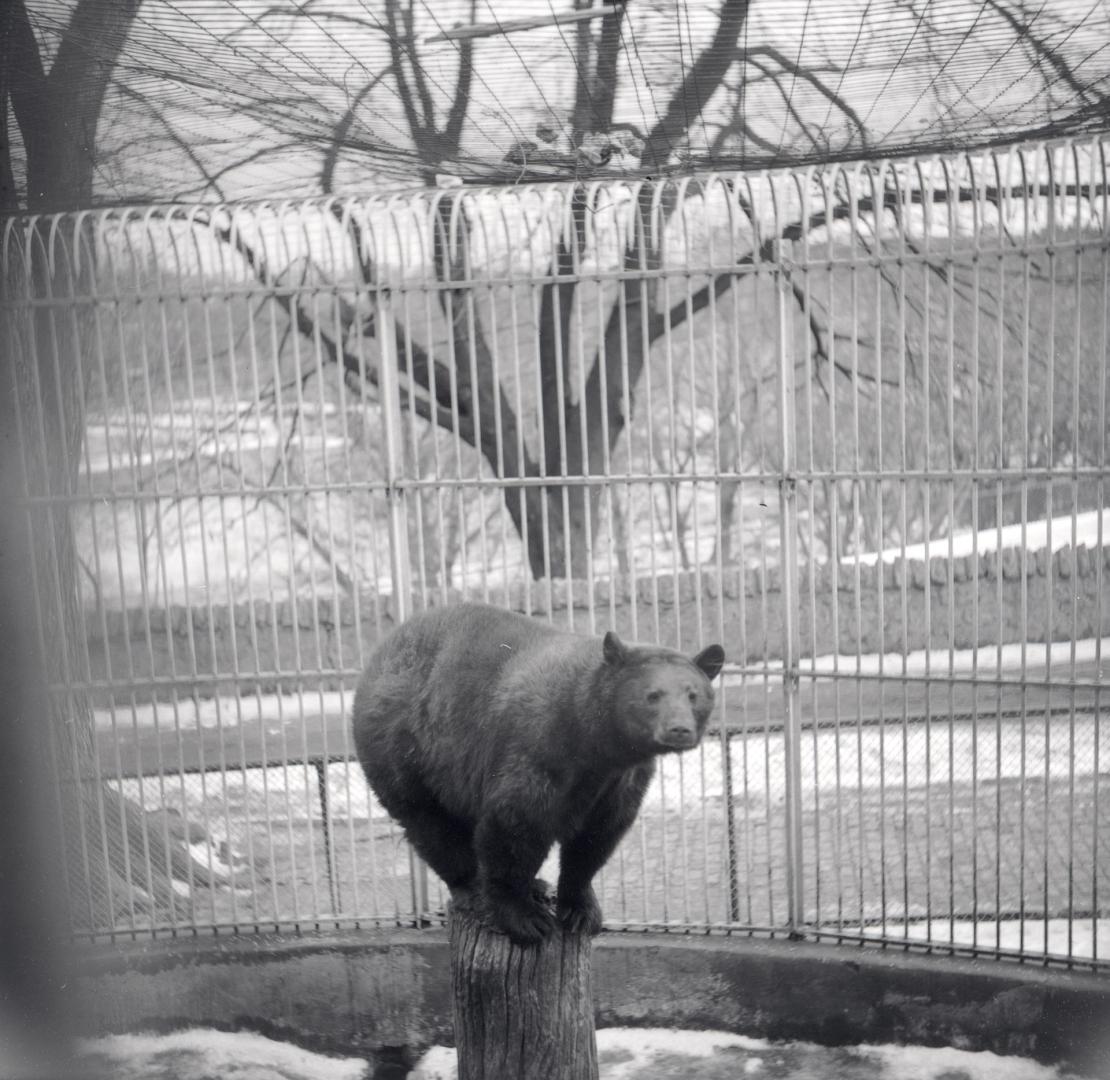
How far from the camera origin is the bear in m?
3.98

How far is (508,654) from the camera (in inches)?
172

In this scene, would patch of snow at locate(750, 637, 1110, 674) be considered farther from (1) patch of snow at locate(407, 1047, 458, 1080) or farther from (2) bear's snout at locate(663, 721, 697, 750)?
(1) patch of snow at locate(407, 1047, 458, 1080)

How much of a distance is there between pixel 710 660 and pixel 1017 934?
279 cm

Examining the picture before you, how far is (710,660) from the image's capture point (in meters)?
4.07

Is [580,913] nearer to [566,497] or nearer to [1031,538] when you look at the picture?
[566,497]

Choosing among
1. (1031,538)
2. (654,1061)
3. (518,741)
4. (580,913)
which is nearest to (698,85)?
(518,741)

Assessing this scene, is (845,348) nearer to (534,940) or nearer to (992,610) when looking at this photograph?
(992,610)

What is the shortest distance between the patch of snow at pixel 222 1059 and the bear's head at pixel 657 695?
2704mm

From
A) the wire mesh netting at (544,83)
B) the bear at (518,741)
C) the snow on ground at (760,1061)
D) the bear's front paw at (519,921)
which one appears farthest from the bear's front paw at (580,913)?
the wire mesh netting at (544,83)

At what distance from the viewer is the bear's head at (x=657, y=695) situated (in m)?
3.80

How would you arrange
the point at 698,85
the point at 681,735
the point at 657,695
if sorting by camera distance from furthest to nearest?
the point at 698,85
the point at 657,695
the point at 681,735

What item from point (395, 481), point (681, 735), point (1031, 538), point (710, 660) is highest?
point (395, 481)

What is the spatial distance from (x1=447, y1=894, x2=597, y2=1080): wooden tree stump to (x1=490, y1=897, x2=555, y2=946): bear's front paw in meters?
0.03

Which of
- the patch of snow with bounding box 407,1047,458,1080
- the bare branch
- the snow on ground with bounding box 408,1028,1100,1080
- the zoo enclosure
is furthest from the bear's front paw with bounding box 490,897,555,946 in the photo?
the bare branch
